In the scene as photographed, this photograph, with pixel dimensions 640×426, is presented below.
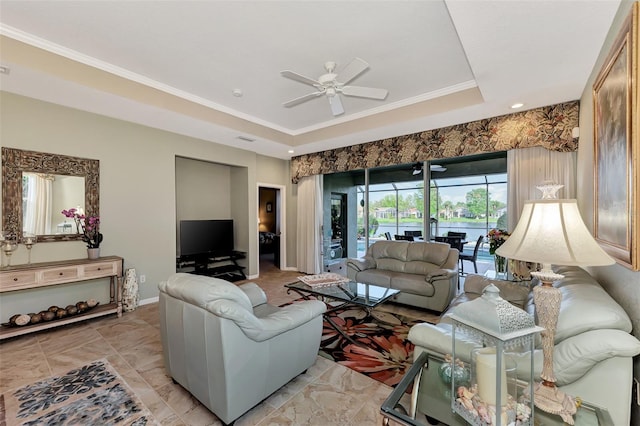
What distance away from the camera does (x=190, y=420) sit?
182 centimetres

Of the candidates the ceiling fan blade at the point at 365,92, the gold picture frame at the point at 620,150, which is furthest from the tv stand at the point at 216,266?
the gold picture frame at the point at 620,150

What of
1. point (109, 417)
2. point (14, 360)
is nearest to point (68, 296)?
point (14, 360)

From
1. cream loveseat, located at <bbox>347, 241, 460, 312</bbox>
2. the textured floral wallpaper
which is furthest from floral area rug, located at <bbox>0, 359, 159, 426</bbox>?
the textured floral wallpaper

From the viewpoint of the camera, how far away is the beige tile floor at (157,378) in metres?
1.86

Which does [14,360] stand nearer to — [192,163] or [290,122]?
[192,163]

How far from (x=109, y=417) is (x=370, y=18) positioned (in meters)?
Result: 3.67

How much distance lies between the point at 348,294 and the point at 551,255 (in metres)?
2.20

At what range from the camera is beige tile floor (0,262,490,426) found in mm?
1859

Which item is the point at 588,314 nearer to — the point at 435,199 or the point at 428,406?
the point at 428,406

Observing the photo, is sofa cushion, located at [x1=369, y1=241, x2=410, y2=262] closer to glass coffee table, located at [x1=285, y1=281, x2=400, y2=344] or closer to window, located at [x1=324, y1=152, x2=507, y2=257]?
window, located at [x1=324, y1=152, x2=507, y2=257]

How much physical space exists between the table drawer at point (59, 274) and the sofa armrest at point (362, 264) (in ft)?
12.1

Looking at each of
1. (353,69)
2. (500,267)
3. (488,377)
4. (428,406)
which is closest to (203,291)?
(428,406)

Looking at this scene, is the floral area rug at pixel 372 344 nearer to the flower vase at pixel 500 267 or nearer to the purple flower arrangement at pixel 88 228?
the flower vase at pixel 500 267

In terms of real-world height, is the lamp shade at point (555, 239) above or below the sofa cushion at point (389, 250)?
above
